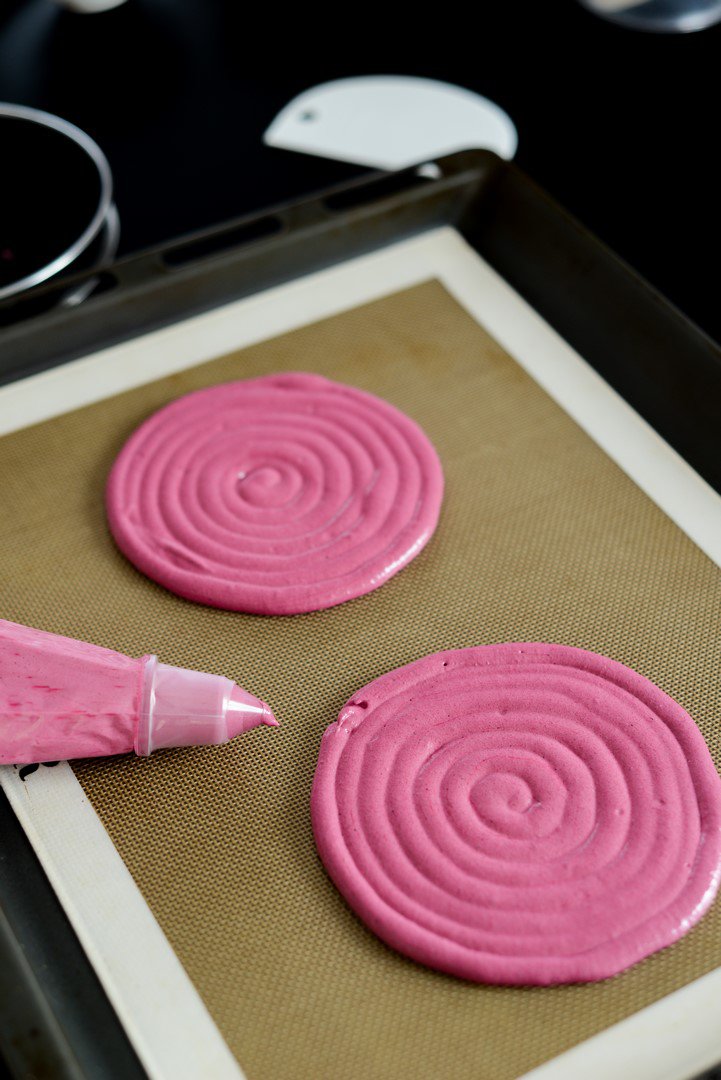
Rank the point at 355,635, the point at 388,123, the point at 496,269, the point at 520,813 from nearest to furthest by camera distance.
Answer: the point at 520,813 < the point at 355,635 < the point at 496,269 < the point at 388,123

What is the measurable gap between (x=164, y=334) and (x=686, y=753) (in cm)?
50

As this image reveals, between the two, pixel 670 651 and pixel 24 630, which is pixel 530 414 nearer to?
pixel 670 651

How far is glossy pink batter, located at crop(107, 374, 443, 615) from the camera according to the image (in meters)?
0.82

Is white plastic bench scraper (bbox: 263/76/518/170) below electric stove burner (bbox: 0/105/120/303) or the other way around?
the other way around

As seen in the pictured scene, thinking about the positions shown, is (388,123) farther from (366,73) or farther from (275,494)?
(275,494)

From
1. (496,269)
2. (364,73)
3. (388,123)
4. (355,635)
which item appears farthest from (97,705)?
(364,73)

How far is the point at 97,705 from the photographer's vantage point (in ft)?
2.35

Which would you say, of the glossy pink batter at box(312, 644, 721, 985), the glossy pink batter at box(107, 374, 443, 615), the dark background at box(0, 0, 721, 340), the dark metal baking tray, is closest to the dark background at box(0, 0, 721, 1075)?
the dark background at box(0, 0, 721, 340)

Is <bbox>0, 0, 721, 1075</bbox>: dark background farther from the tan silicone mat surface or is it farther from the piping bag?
the piping bag

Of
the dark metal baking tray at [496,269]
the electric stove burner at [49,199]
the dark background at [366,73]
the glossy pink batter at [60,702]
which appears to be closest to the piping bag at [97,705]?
the glossy pink batter at [60,702]

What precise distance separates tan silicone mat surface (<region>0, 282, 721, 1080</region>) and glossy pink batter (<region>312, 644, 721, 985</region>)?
17 millimetres

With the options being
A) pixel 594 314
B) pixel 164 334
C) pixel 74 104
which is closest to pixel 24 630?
pixel 164 334

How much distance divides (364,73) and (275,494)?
0.66 metres

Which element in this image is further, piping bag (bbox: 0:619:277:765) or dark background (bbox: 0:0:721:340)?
dark background (bbox: 0:0:721:340)
